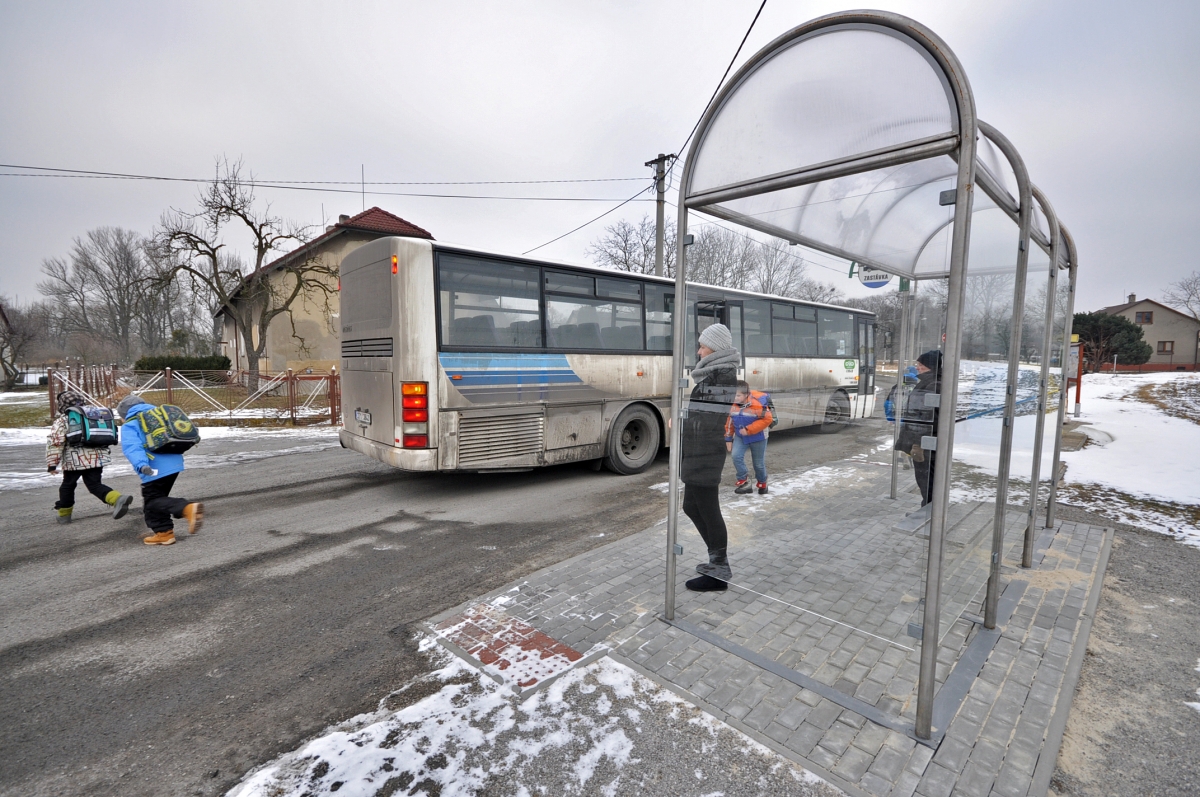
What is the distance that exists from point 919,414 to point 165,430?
19.8ft

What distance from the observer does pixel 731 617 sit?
3543mm

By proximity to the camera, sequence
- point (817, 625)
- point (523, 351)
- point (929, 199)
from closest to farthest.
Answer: point (929, 199)
point (817, 625)
point (523, 351)

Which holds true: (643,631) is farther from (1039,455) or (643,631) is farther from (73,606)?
(73,606)

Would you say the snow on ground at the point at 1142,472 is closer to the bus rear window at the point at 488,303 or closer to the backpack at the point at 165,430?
the bus rear window at the point at 488,303

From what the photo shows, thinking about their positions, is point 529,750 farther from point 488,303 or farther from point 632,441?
point 632,441

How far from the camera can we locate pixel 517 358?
22.6 ft

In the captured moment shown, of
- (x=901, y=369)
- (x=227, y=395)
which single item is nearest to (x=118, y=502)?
(x=901, y=369)

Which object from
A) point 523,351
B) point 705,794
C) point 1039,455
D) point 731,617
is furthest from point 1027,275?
point 523,351

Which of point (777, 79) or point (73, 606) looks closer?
point (777, 79)

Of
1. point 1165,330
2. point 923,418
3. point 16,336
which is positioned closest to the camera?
point 923,418

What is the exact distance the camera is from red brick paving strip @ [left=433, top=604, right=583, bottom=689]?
9.67 ft

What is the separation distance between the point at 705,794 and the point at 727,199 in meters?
3.03

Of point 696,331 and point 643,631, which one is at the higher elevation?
point 696,331

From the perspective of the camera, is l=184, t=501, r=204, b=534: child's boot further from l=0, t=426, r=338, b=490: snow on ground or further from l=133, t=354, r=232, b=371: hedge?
l=133, t=354, r=232, b=371: hedge
